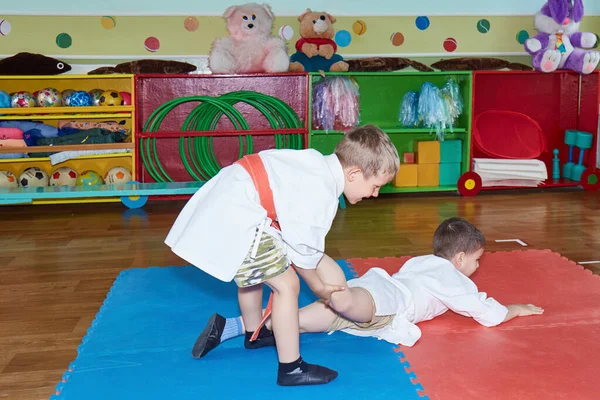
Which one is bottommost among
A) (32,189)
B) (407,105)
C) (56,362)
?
(56,362)

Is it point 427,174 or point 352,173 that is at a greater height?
point 352,173

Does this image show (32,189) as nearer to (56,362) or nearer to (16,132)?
(16,132)

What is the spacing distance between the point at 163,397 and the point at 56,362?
530mm

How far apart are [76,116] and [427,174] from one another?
2803mm

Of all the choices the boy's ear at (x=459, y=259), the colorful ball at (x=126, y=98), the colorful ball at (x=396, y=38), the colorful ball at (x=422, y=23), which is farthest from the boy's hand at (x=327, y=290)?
the colorful ball at (x=422, y=23)

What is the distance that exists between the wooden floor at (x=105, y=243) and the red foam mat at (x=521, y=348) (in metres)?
0.56

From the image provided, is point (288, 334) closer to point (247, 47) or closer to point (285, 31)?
point (247, 47)

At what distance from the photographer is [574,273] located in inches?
115

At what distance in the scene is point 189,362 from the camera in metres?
2.09

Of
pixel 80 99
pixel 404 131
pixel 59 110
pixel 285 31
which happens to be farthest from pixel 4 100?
pixel 404 131

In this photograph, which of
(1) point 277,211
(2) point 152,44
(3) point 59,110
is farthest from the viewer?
(2) point 152,44

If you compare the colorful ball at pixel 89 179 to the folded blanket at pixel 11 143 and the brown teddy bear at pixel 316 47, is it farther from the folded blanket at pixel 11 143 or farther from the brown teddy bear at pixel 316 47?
the brown teddy bear at pixel 316 47

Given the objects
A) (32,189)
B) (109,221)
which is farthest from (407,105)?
(32,189)

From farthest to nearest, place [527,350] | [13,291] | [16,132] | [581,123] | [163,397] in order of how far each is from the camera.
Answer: [581,123] → [16,132] → [13,291] → [527,350] → [163,397]
